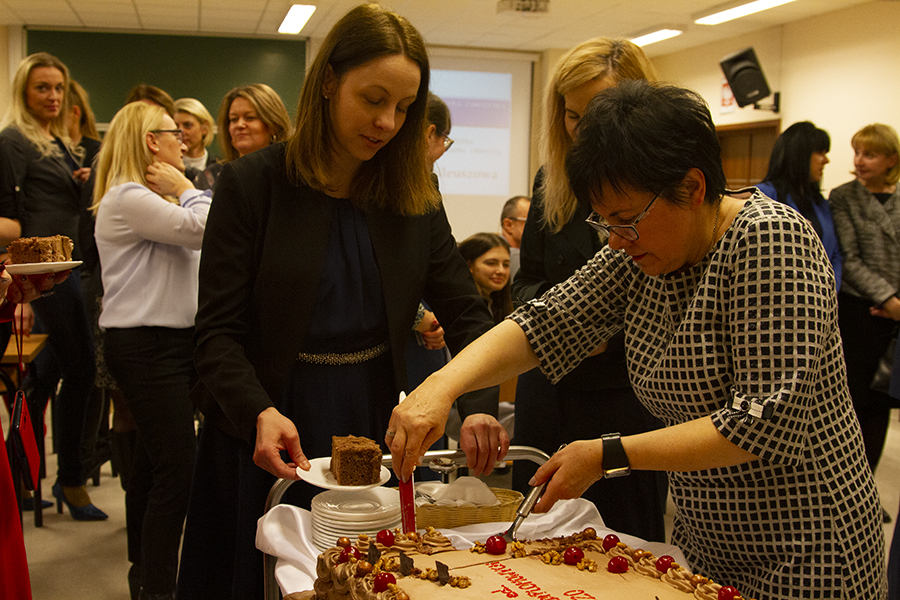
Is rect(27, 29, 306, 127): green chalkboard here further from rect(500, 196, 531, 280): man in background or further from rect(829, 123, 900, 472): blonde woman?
rect(829, 123, 900, 472): blonde woman

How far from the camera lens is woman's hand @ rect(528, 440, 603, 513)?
1.09 meters

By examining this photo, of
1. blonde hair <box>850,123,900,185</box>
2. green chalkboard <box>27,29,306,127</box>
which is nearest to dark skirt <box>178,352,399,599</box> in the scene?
blonde hair <box>850,123,900,185</box>

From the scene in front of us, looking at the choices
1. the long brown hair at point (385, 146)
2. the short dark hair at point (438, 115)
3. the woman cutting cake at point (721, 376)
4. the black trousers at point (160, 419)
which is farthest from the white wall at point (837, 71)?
the woman cutting cake at point (721, 376)

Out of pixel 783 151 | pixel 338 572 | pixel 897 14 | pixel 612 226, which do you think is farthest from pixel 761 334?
pixel 897 14

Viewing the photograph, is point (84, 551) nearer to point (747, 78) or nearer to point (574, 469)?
point (574, 469)

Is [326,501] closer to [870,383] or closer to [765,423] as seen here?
[765,423]

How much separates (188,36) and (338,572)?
27.5 feet

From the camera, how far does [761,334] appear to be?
41.7 inches

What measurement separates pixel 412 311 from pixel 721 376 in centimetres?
66

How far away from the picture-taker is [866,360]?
360cm

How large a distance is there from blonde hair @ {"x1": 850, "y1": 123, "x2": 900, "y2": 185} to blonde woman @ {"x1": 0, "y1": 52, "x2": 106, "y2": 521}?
3.87 metres

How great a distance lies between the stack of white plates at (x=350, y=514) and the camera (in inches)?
47.8

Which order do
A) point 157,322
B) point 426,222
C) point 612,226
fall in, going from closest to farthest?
point 612,226 → point 426,222 → point 157,322

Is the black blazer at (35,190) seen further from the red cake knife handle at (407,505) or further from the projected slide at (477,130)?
the projected slide at (477,130)
